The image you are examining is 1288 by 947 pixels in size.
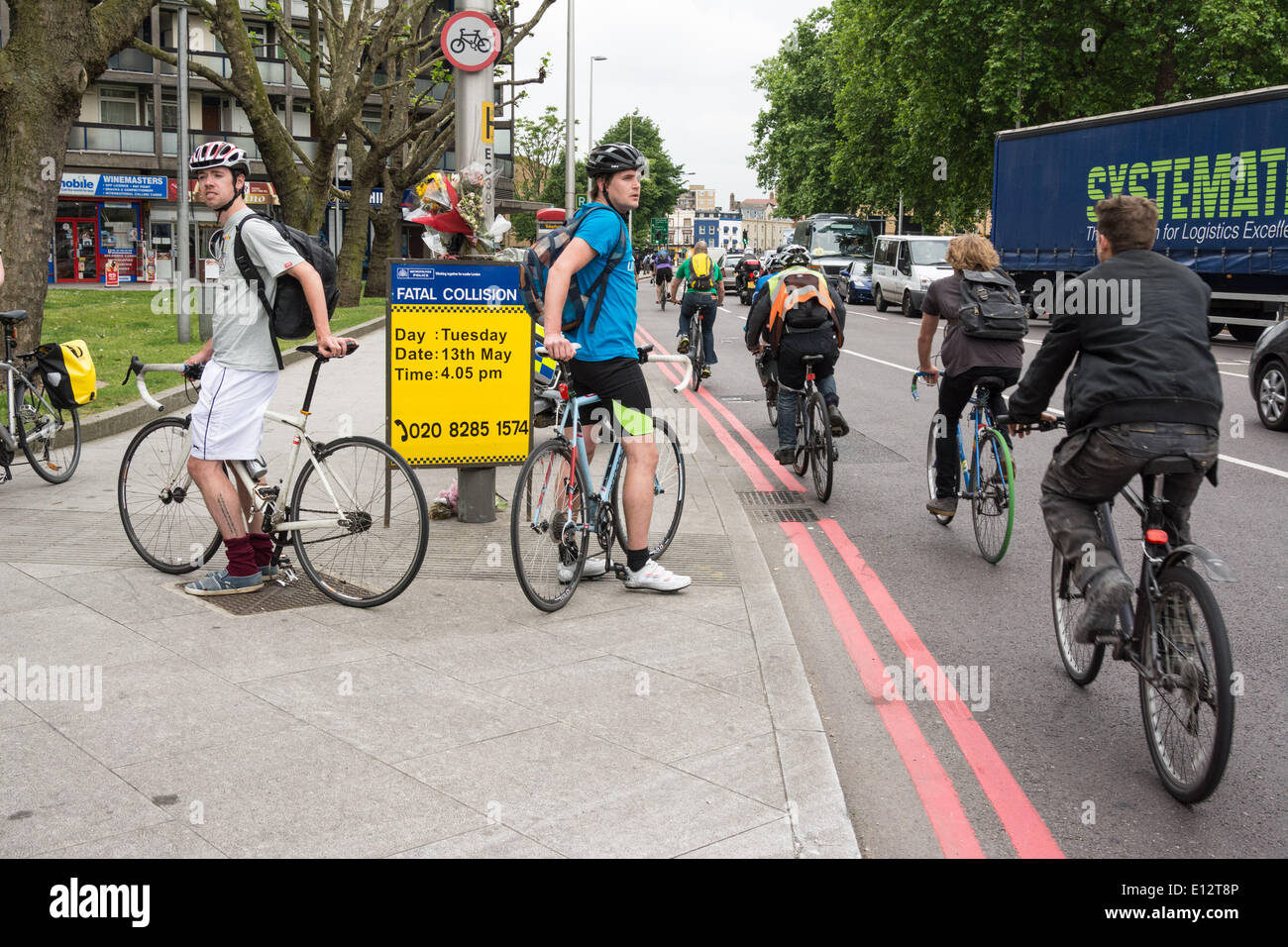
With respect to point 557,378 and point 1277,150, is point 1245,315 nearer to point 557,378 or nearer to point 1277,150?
point 1277,150

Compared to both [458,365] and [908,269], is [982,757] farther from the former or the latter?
[908,269]

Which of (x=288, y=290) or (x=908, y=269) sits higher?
(x=908, y=269)

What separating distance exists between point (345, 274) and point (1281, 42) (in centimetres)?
2267

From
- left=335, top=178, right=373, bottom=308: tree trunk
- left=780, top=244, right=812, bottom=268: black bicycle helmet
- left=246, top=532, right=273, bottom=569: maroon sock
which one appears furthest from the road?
left=335, top=178, right=373, bottom=308: tree trunk

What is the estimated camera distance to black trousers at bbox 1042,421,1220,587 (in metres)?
4.05

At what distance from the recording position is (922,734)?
4410 mm

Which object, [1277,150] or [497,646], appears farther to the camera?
[1277,150]

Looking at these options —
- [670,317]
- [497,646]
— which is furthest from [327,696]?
[670,317]

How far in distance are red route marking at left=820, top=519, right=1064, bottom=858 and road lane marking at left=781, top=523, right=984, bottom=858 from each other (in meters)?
0.12

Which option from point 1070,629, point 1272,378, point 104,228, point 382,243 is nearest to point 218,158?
point 1070,629

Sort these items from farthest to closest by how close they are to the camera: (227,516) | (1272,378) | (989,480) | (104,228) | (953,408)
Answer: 1. (104,228)
2. (1272,378)
3. (953,408)
4. (989,480)
5. (227,516)

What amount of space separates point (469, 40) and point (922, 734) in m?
5.56

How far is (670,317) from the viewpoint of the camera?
104 ft

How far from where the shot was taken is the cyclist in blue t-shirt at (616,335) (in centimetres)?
548
